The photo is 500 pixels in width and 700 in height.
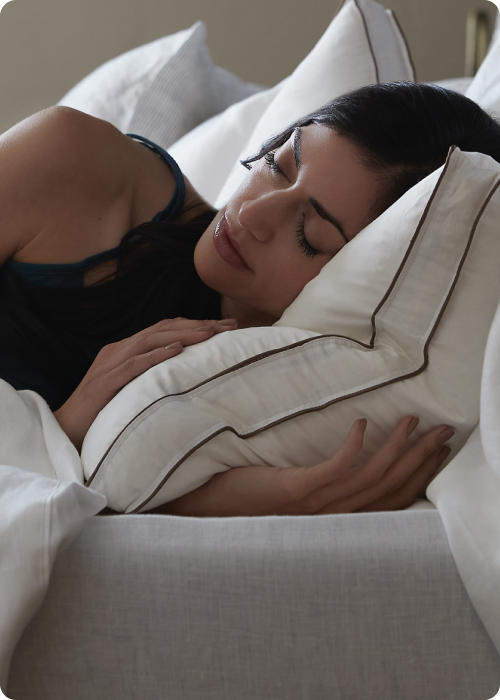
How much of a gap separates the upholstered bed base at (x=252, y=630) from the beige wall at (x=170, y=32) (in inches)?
92.5

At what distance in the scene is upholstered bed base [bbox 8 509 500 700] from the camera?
51 cm

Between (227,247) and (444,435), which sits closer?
(444,435)

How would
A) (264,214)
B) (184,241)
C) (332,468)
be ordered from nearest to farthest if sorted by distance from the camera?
(332,468) < (264,214) < (184,241)

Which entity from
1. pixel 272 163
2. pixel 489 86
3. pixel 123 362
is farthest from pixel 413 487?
pixel 489 86

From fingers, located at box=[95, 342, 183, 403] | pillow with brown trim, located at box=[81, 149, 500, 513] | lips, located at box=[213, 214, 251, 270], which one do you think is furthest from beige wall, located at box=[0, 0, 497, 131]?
fingers, located at box=[95, 342, 183, 403]

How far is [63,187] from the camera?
101 centimetres

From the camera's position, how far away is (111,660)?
505 mm

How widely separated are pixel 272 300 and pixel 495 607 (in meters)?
0.57

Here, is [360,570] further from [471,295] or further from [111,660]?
[471,295]

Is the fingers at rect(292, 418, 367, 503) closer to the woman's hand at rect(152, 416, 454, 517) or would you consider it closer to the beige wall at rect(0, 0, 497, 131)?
the woman's hand at rect(152, 416, 454, 517)

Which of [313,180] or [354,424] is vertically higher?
[313,180]

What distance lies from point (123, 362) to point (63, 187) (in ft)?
1.19

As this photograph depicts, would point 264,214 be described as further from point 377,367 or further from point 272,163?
point 377,367

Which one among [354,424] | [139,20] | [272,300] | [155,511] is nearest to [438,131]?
[272,300]
